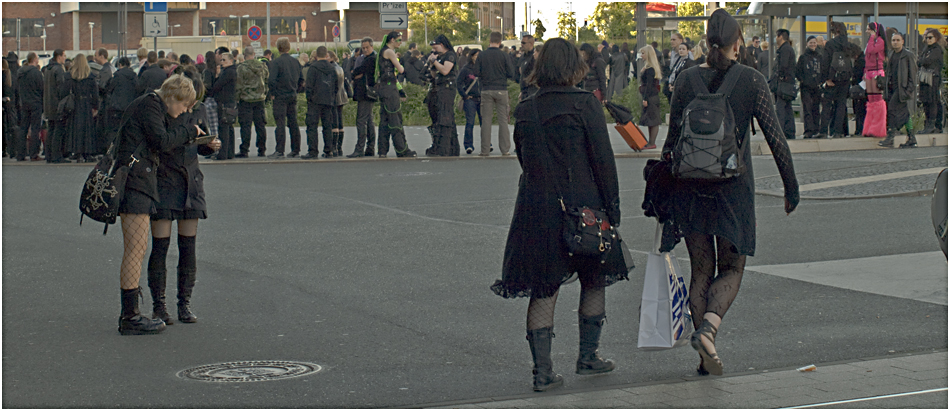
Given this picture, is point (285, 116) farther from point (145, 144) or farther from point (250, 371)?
point (250, 371)

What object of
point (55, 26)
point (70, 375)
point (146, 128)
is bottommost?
point (70, 375)

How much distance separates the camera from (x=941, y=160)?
53.2 ft

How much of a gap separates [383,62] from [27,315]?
11.2 meters

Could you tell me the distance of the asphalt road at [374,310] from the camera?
570 centimetres

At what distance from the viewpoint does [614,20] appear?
62.8 m

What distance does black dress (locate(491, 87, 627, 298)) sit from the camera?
17.6ft

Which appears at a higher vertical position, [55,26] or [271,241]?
[55,26]

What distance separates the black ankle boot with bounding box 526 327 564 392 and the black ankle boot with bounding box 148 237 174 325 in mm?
2713

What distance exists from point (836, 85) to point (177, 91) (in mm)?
14461

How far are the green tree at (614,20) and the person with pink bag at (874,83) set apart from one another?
3790 centimetres

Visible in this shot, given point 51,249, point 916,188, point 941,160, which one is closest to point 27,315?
point 51,249

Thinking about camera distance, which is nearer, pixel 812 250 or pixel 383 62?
pixel 812 250

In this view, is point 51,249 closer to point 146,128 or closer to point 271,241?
point 271,241

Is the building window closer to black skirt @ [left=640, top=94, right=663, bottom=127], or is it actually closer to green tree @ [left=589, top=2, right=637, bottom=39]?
green tree @ [left=589, top=2, right=637, bottom=39]
